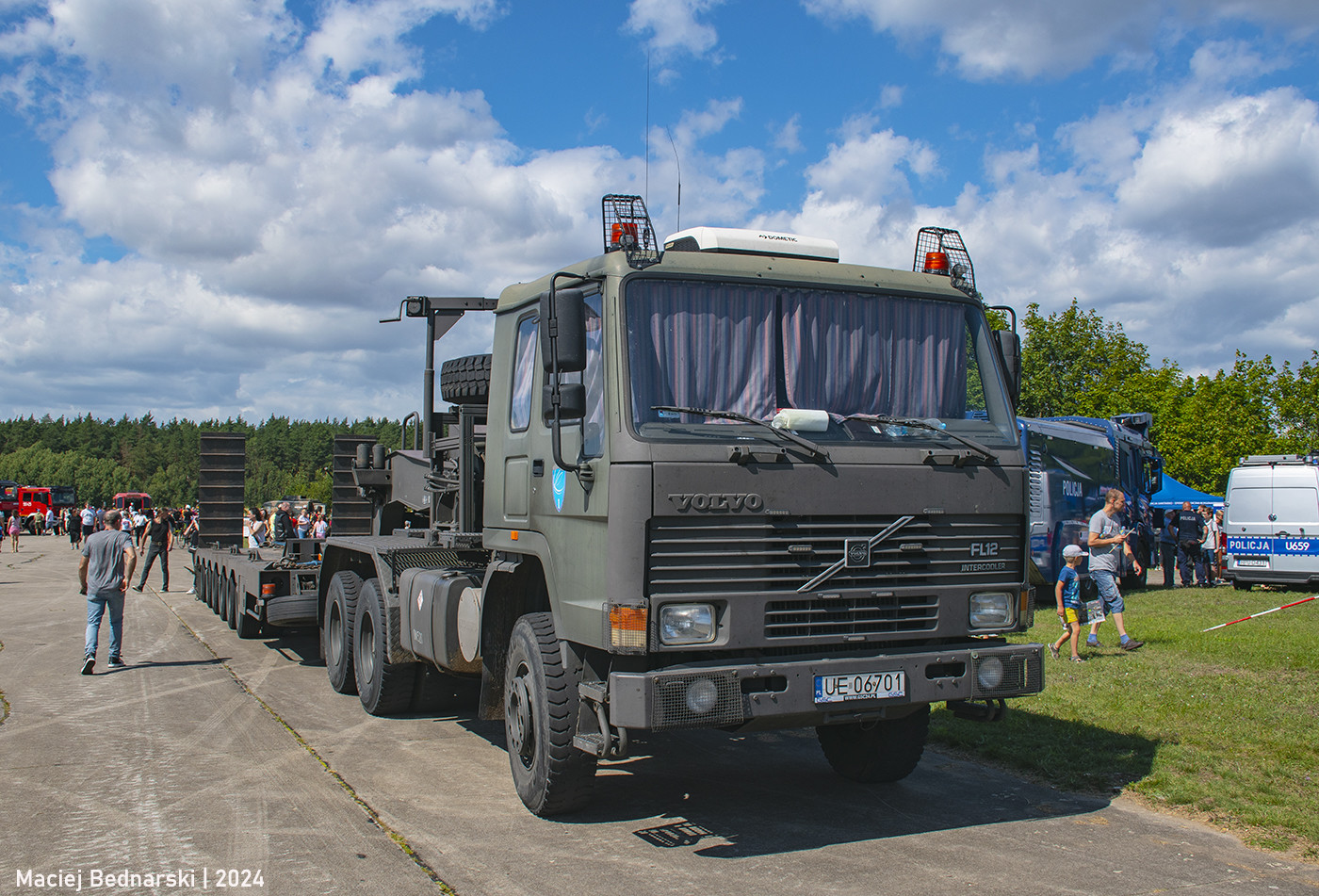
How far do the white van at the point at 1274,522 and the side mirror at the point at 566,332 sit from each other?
19449 millimetres

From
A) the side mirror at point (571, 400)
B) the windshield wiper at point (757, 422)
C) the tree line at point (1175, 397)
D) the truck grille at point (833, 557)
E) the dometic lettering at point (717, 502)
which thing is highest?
the tree line at point (1175, 397)

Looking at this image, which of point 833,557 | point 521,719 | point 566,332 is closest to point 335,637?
point 521,719

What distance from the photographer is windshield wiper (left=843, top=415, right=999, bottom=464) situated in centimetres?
551

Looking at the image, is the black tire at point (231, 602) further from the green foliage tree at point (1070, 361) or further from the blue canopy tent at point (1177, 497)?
the green foliage tree at point (1070, 361)

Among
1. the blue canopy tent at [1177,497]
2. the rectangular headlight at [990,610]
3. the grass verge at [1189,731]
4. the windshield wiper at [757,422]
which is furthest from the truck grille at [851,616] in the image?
the blue canopy tent at [1177,497]

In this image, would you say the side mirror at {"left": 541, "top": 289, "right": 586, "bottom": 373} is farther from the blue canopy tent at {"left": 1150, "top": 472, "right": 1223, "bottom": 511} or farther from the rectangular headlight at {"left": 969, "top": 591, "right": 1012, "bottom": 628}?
the blue canopy tent at {"left": 1150, "top": 472, "right": 1223, "bottom": 511}

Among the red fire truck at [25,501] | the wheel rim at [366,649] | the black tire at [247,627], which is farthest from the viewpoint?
the red fire truck at [25,501]

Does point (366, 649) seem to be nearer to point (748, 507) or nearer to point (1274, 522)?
point (748, 507)

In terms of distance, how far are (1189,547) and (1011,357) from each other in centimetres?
1878

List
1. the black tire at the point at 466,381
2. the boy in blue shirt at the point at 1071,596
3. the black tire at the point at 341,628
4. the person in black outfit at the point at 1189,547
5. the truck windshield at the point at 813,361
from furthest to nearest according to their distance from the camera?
the person in black outfit at the point at 1189,547 → the boy in blue shirt at the point at 1071,596 → the black tire at the point at 341,628 → the black tire at the point at 466,381 → the truck windshield at the point at 813,361

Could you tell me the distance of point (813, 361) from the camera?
5520 mm

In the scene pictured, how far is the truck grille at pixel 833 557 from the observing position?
16.2 ft

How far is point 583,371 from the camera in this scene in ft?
17.7

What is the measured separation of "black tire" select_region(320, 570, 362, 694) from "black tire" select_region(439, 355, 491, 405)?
7.60 feet
